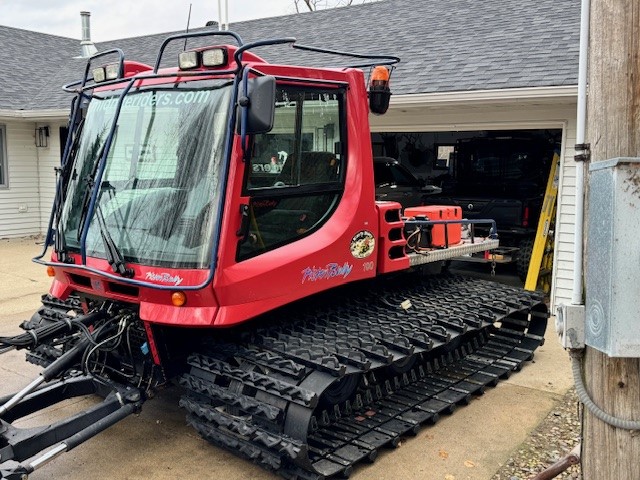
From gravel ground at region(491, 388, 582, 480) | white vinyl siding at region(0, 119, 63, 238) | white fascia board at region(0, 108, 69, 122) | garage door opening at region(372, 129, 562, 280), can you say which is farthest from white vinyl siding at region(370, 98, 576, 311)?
white vinyl siding at region(0, 119, 63, 238)

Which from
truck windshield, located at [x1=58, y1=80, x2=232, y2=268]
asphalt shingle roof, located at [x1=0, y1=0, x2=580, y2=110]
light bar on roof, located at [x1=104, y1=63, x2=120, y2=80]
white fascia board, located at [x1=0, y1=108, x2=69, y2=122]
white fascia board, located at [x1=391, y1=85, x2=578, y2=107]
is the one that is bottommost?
truck windshield, located at [x1=58, y1=80, x2=232, y2=268]

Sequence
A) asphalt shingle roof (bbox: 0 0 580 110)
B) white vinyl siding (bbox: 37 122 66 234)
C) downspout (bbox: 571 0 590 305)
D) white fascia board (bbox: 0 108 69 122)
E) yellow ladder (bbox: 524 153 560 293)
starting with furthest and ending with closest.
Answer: white vinyl siding (bbox: 37 122 66 234), white fascia board (bbox: 0 108 69 122), yellow ladder (bbox: 524 153 560 293), asphalt shingle roof (bbox: 0 0 580 110), downspout (bbox: 571 0 590 305)

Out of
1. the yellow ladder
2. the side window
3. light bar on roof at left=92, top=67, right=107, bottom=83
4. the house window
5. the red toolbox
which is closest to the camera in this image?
the side window

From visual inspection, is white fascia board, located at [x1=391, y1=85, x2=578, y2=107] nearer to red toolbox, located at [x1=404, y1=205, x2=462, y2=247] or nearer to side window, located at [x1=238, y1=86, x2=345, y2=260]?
red toolbox, located at [x1=404, y1=205, x2=462, y2=247]

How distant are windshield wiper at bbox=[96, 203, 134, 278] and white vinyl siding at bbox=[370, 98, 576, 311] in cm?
573

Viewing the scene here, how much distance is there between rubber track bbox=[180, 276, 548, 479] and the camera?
144 inches

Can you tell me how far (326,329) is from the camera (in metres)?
4.38

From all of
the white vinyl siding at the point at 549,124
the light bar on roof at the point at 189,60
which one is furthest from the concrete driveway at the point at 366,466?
the light bar on roof at the point at 189,60

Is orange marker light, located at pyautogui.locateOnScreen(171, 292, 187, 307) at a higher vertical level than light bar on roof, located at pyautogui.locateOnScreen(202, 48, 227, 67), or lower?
lower

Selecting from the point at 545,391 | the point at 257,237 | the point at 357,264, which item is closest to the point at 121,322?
the point at 257,237

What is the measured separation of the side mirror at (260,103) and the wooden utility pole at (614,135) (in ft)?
5.84

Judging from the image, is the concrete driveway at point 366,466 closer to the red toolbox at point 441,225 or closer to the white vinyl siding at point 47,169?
the red toolbox at point 441,225

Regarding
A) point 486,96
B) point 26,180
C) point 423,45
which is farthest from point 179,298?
point 26,180

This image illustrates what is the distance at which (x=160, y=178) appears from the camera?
13.0ft
